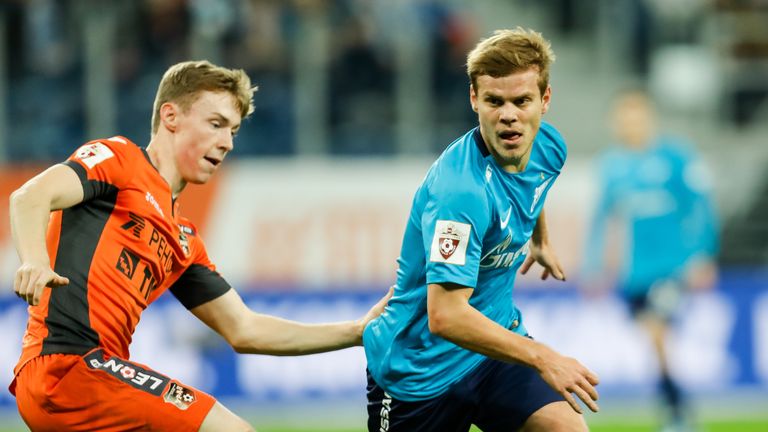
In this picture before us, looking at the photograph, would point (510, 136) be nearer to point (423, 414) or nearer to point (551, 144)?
point (551, 144)

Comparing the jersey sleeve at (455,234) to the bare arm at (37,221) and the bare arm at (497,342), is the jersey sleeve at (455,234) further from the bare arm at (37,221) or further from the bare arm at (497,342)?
the bare arm at (37,221)

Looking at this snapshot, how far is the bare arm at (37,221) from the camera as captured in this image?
410 centimetres

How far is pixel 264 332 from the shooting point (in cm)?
538

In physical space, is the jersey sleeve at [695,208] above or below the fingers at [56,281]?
below

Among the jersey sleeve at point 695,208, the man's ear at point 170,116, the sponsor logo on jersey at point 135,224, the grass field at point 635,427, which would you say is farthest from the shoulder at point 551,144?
the jersey sleeve at point 695,208

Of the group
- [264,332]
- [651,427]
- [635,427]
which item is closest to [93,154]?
[264,332]

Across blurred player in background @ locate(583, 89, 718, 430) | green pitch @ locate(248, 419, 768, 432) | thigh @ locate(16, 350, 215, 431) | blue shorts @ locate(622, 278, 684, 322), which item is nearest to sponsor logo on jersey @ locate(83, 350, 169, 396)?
thigh @ locate(16, 350, 215, 431)

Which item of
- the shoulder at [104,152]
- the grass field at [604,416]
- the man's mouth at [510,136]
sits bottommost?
the grass field at [604,416]

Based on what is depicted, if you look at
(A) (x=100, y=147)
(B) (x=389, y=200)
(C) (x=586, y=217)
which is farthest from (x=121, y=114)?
(A) (x=100, y=147)

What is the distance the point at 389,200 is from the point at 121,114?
2.91 meters

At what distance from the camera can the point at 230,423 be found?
15.3 feet

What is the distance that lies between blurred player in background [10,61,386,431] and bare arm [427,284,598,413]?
926mm

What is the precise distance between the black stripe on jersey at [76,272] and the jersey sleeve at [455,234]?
1259 millimetres

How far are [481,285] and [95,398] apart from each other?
1533 millimetres
